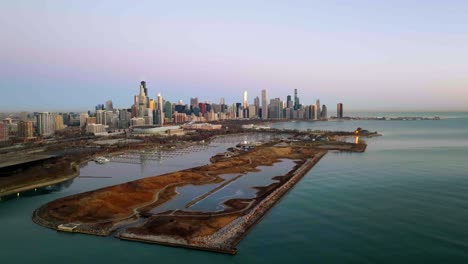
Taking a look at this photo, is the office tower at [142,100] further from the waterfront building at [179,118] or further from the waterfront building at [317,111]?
the waterfront building at [317,111]

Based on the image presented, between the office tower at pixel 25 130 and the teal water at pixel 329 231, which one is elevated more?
the office tower at pixel 25 130

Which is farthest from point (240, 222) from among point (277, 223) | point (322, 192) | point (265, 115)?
point (265, 115)

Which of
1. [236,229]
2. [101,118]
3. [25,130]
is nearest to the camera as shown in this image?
[236,229]

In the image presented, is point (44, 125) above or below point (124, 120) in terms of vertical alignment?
below

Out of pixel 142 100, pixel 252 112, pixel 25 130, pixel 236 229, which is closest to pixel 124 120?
pixel 142 100

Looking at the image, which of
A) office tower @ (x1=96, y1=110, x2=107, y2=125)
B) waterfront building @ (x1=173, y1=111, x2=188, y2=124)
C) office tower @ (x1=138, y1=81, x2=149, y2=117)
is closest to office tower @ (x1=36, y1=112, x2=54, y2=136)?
office tower @ (x1=96, y1=110, x2=107, y2=125)

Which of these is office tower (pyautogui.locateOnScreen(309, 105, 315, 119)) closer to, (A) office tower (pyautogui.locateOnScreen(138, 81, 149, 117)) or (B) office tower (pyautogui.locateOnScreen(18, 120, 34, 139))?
(A) office tower (pyautogui.locateOnScreen(138, 81, 149, 117))

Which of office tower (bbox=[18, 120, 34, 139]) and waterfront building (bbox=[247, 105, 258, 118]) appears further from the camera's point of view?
waterfront building (bbox=[247, 105, 258, 118])

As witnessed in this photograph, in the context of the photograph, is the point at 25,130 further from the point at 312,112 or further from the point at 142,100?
the point at 312,112

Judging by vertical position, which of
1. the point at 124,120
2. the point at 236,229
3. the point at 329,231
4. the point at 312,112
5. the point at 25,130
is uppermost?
the point at 312,112

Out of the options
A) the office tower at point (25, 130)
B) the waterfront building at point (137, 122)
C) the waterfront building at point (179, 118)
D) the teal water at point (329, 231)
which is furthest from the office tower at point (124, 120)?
the teal water at point (329, 231)

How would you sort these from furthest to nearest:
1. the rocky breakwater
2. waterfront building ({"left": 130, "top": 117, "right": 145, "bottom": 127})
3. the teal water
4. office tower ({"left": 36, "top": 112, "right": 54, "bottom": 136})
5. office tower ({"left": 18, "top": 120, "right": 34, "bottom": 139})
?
1. waterfront building ({"left": 130, "top": 117, "right": 145, "bottom": 127})
2. office tower ({"left": 36, "top": 112, "right": 54, "bottom": 136})
3. office tower ({"left": 18, "top": 120, "right": 34, "bottom": 139})
4. the rocky breakwater
5. the teal water

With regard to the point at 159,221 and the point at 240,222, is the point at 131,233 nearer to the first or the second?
the point at 159,221
